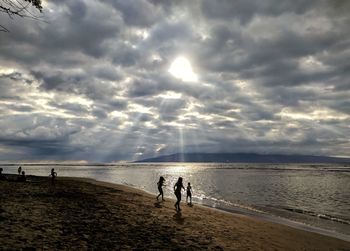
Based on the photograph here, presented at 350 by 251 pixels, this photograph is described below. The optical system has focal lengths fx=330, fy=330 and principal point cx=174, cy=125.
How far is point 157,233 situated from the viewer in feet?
51.5

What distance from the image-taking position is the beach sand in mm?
12477

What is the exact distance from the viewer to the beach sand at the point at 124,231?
1248cm

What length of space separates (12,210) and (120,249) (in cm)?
691

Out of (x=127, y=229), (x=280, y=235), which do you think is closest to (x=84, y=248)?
(x=127, y=229)

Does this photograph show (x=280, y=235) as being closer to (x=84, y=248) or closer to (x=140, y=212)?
(x=140, y=212)

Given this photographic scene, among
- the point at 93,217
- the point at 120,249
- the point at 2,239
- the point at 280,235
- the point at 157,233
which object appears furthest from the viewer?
the point at 280,235

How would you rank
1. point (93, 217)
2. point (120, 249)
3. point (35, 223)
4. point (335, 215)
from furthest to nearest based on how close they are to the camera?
point (335, 215) < point (93, 217) < point (35, 223) < point (120, 249)

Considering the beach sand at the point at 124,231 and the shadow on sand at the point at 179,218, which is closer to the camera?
the beach sand at the point at 124,231

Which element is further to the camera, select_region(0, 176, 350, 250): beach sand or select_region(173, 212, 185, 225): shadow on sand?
select_region(173, 212, 185, 225): shadow on sand

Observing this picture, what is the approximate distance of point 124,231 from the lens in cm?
1526

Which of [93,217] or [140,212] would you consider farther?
[140,212]

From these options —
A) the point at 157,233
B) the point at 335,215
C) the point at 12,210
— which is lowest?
the point at 335,215

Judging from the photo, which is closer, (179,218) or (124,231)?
(124,231)

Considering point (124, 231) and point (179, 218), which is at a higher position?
point (124, 231)
